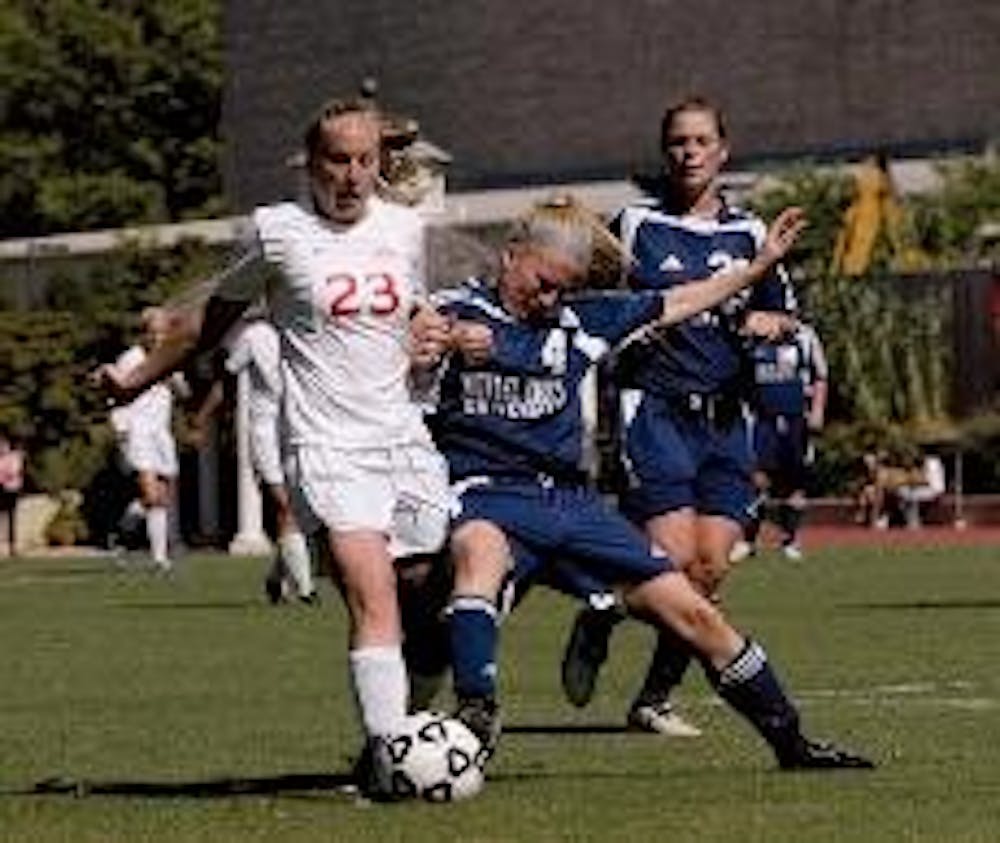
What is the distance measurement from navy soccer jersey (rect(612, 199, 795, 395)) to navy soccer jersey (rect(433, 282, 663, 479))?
1.72 meters

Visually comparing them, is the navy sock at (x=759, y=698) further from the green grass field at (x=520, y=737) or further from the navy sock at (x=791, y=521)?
the navy sock at (x=791, y=521)

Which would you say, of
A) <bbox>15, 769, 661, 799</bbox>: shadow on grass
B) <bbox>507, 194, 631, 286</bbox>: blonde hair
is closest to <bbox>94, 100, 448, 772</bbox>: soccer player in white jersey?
<bbox>15, 769, 661, 799</bbox>: shadow on grass

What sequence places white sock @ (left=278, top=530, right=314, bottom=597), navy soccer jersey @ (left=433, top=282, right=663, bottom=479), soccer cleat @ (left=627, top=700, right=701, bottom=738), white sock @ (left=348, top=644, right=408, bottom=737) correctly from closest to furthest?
white sock @ (left=348, top=644, right=408, bottom=737) → navy soccer jersey @ (left=433, top=282, right=663, bottom=479) → soccer cleat @ (left=627, top=700, right=701, bottom=738) → white sock @ (left=278, top=530, right=314, bottom=597)

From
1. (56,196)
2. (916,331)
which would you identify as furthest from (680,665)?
(56,196)

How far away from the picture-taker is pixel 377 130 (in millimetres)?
11086

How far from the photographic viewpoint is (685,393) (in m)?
14.2

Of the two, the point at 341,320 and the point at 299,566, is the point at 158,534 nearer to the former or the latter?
the point at 299,566

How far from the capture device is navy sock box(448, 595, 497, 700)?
37.6ft

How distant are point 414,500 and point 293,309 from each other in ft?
2.06

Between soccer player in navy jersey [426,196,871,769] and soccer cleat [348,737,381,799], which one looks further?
soccer player in navy jersey [426,196,871,769]

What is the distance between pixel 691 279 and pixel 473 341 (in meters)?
2.29

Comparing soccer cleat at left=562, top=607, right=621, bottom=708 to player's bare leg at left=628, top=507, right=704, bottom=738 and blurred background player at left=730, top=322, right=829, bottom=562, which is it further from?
blurred background player at left=730, top=322, right=829, bottom=562

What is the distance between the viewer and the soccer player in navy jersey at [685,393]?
13750 mm

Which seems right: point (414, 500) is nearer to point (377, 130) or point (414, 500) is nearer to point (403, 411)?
point (403, 411)
